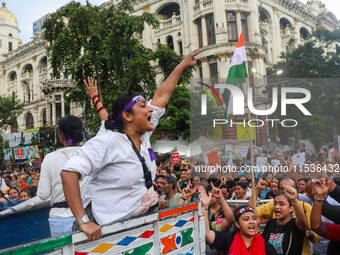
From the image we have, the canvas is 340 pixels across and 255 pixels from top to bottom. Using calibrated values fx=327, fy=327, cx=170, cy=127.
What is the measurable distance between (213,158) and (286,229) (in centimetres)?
262

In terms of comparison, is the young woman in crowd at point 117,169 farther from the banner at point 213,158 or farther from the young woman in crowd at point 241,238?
the banner at point 213,158

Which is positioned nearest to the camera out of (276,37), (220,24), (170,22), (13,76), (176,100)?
(176,100)

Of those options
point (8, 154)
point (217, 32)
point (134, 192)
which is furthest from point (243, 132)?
point (8, 154)

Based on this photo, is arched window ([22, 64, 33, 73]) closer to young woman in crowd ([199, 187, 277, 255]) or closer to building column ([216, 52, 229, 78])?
building column ([216, 52, 229, 78])

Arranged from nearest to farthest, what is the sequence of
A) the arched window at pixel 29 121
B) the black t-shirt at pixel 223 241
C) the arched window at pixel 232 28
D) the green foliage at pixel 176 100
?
the black t-shirt at pixel 223 241, the green foliage at pixel 176 100, the arched window at pixel 232 28, the arched window at pixel 29 121

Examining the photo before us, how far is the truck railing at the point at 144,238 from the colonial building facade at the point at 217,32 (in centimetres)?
2010

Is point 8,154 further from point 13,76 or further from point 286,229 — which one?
point 286,229

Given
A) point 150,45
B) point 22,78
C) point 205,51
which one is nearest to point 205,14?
point 205,51

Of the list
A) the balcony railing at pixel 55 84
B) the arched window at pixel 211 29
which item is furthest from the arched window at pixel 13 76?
the arched window at pixel 211 29

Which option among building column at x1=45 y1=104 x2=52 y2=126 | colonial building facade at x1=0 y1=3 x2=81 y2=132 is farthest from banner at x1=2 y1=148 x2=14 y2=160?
building column at x1=45 y1=104 x2=52 y2=126

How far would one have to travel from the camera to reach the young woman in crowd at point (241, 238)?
2.96 m

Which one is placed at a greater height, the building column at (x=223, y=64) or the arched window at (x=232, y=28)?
the arched window at (x=232, y=28)

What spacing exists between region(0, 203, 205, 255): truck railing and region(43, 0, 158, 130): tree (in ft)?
43.7

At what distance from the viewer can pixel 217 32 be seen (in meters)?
21.7
